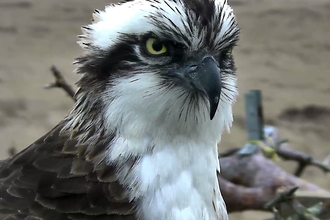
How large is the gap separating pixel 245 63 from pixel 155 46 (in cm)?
597

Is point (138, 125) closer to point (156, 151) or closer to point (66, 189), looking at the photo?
point (156, 151)

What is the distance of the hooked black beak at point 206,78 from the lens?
5.72 ft

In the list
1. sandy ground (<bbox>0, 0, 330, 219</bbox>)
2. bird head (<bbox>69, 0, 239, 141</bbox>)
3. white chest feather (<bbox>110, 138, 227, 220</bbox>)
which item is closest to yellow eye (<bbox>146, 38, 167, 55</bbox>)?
bird head (<bbox>69, 0, 239, 141</bbox>)

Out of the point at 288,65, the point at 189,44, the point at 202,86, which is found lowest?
the point at 288,65

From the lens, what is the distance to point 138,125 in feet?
5.92

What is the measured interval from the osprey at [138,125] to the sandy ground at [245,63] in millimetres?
2764

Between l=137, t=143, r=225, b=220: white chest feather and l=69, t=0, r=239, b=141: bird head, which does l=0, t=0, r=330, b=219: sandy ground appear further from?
l=69, t=0, r=239, b=141: bird head

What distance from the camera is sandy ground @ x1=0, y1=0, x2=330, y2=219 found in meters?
5.76

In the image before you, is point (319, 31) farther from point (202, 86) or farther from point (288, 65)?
point (202, 86)

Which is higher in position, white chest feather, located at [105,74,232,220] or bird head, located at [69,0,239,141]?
bird head, located at [69,0,239,141]

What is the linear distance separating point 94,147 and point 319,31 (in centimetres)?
733

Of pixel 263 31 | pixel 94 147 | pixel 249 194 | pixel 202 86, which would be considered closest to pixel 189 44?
pixel 202 86

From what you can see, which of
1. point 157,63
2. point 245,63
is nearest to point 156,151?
point 157,63

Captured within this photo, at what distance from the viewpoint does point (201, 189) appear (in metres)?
1.90
